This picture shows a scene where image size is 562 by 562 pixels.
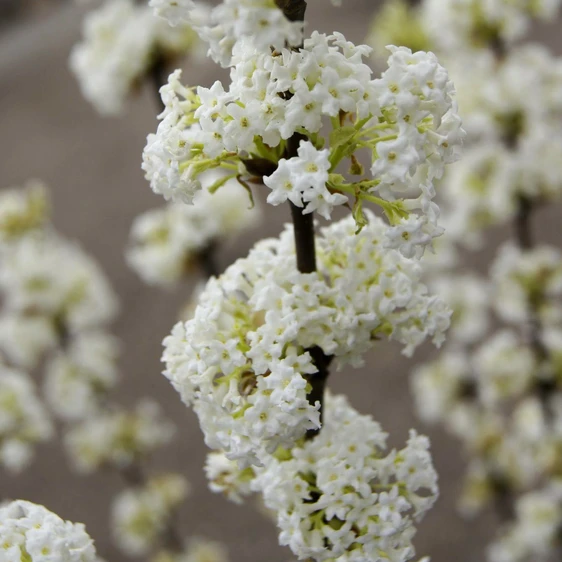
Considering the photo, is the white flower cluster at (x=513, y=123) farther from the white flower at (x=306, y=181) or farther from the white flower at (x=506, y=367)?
the white flower at (x=306, y=181)

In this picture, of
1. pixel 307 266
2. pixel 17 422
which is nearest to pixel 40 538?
pixel 307 266

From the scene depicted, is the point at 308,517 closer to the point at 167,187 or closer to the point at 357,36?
the point at 167,187

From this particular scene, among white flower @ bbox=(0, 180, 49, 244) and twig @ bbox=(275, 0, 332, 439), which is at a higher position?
white flower @ bbox=(0, 180, 49, 244)

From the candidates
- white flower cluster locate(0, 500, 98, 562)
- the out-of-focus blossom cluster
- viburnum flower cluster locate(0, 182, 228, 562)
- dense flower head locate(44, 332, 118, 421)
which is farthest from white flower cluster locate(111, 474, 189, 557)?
white flower cluster locate(0, 500, 98, 562)

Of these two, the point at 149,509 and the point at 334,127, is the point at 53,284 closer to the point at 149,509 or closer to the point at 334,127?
the point at 149,509

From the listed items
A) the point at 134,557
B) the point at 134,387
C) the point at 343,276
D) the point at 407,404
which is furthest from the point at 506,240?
the point at 343,276

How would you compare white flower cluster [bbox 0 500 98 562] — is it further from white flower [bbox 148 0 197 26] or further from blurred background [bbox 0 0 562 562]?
blurred background [bbox 0 0 562 562]
